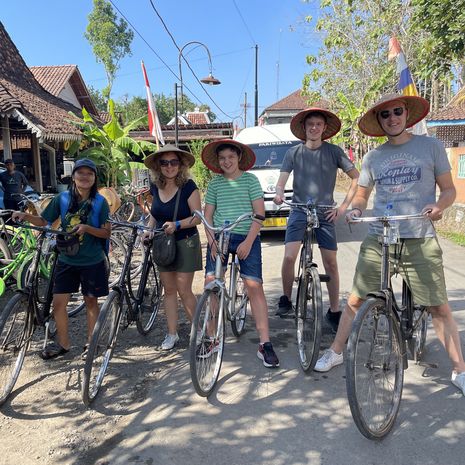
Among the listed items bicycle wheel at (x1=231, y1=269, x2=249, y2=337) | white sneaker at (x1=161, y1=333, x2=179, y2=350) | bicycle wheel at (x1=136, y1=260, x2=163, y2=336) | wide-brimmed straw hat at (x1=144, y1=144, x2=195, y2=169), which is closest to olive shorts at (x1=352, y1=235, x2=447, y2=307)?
bicycle wheel at (x1=231, y1=269, x2=249, y2=337)

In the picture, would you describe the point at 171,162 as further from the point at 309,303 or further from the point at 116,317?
the point at 309,303

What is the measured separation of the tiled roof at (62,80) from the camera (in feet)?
62.5

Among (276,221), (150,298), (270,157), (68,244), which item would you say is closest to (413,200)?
(68,244)

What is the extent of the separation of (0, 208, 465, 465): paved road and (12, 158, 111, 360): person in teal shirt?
702 mm

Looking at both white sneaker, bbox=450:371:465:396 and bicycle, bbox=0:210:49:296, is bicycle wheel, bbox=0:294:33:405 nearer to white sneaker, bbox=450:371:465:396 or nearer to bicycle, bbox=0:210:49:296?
bicycle, bbox=0:210:49:296

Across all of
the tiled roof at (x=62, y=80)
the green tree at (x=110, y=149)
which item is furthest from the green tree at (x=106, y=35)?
the green tree at (x=110, y=149)

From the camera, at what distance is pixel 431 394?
10.1ft

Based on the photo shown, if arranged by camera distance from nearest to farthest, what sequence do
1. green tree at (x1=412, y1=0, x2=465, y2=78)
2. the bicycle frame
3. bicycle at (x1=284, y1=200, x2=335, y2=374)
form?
1. bicycle at (x1=284, y1=200, x2=335, y2=374)
2. the bicycle frame
3. green tree at (x1=412, y1=0, x2=465, y2=78)

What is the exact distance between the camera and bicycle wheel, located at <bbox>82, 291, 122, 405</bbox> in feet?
9.59

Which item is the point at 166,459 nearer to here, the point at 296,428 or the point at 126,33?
the point at 296,428

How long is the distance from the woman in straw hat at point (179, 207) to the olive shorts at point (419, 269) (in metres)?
1.43

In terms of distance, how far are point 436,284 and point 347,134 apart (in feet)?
69.7

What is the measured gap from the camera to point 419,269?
9.70 ft

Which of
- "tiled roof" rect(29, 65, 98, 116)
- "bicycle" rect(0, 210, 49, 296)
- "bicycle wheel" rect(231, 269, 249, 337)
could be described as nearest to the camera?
"bicycle wheel" rect(231, 269, 249, 337)
